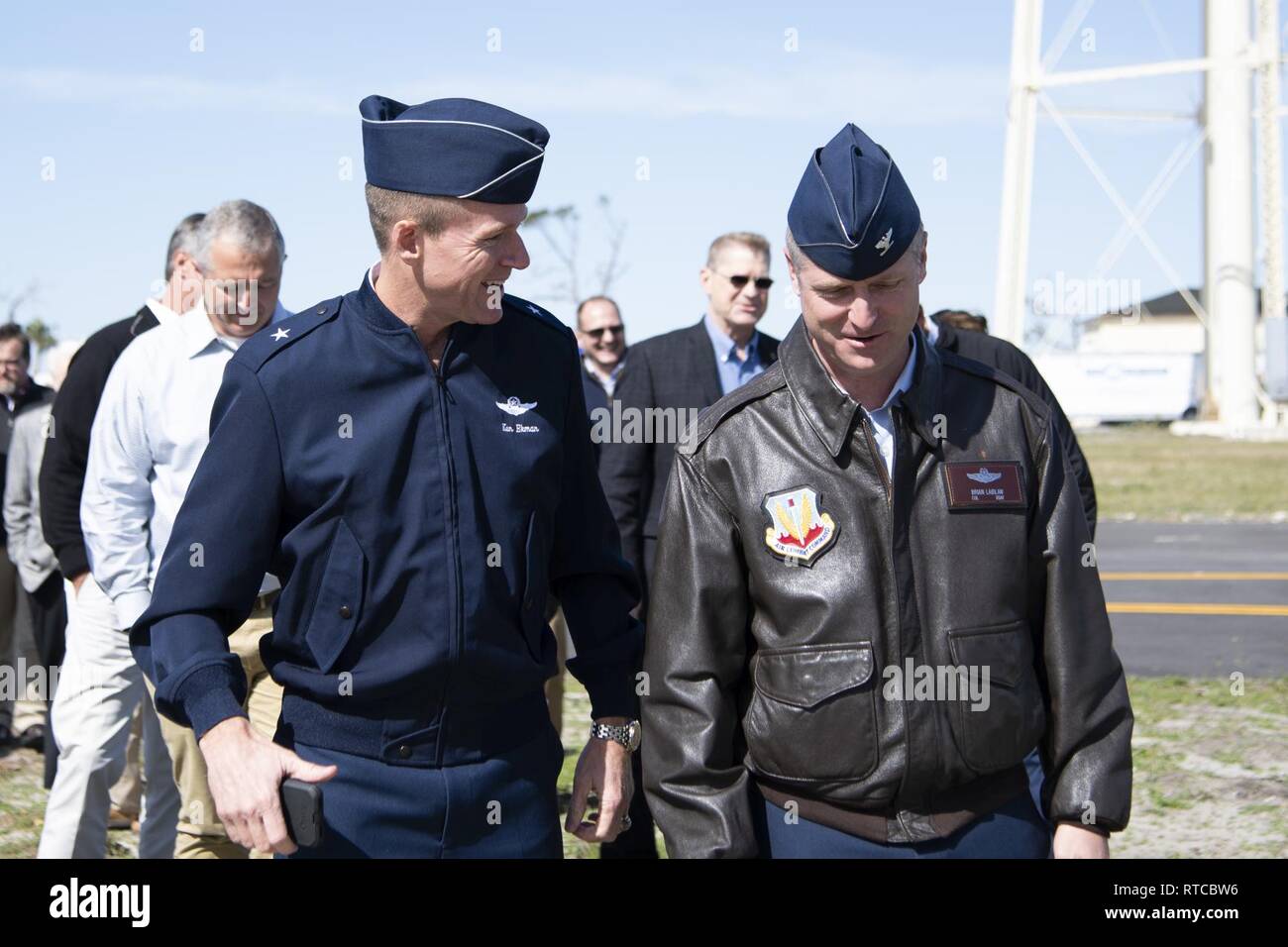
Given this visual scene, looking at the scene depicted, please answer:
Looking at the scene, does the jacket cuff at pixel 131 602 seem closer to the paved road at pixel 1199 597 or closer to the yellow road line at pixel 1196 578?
the paved road at pixel 1199 597

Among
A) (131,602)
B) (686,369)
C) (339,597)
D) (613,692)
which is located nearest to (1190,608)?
(686,369)

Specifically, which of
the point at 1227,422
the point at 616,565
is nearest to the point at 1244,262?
the point at 1227,422

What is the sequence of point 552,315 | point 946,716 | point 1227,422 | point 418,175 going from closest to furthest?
point 946,716
point 418,175
point 552,315
point 1227,422

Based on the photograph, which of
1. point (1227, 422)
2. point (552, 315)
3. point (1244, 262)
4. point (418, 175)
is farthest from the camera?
point (1227, 422)

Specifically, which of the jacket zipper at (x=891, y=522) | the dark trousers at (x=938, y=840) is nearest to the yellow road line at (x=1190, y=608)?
the dark trousers at (x=938, y=840)

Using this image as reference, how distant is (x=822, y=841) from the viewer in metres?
2.82

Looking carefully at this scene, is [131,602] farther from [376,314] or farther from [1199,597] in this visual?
[1199,597]

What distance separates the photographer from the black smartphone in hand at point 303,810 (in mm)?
2660

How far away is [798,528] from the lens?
2.81 m

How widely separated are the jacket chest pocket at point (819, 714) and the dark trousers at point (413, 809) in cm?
52

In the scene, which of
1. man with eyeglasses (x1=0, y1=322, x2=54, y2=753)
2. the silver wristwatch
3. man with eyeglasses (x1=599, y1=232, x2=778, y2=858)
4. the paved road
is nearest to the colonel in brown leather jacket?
the silver wristwatch
